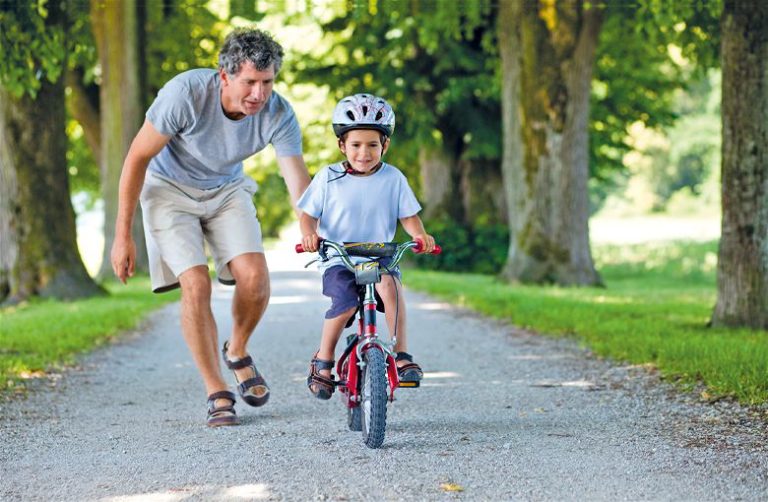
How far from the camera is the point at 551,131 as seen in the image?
18.2m

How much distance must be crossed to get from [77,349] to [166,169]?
426 cm

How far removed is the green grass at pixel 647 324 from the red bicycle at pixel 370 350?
2254 millimetres

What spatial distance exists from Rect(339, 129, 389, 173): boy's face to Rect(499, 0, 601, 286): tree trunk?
12.6 meters

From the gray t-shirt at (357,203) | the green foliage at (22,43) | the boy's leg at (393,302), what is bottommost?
the boy's leg at (393,302)

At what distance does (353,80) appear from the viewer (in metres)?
25.8

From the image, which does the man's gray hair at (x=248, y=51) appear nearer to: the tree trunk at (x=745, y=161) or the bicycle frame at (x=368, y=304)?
the bicycle frame at (x=368, y=304)

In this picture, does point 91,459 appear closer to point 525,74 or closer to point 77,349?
point 77,349

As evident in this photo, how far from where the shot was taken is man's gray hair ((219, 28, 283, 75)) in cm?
592

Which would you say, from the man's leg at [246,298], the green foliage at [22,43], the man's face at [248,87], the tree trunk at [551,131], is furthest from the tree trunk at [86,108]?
the man's face at [248,87]

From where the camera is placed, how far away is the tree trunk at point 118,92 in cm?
2122

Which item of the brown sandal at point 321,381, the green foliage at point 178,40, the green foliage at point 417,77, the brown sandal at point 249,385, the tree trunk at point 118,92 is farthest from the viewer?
the green foliage at point 178,40

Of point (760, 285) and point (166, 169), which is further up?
point (166, 169)

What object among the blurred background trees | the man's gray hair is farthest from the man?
the blurred background trees

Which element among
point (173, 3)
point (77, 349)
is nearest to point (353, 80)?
point (173, 3)
